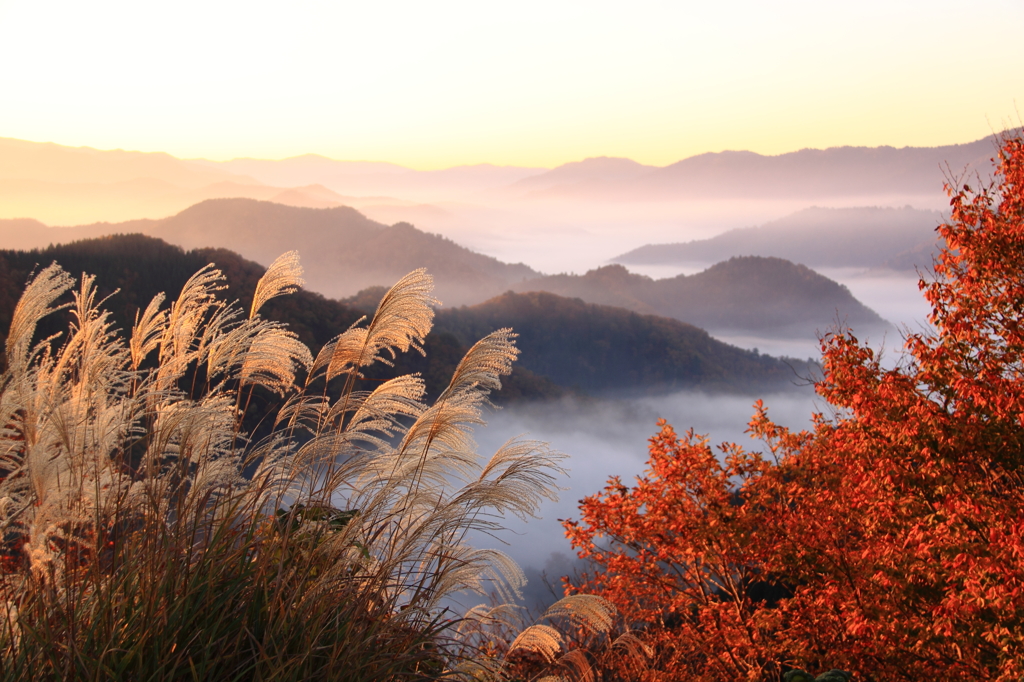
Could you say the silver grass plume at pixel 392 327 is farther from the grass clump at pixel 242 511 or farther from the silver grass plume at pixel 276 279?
the silver grass plume at pixel 276 279

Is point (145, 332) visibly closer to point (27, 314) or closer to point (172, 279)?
point (27, 314)

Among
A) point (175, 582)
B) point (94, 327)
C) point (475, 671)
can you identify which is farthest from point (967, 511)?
point (94, 327)

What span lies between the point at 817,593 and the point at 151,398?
6937 mm

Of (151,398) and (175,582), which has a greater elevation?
(151,398)

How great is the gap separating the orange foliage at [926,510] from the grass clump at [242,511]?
4121 mm

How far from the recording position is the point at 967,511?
190 inches

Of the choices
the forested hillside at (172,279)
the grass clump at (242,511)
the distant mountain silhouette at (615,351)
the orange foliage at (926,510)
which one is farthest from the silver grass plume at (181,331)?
the distant mountain silhouette at (615,351)

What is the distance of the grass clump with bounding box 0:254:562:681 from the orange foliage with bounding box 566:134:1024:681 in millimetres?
4121

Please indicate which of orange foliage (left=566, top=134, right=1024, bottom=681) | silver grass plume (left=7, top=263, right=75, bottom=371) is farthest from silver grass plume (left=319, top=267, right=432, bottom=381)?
orange foliage (left=566, top=134, right=1024, bottom=681)

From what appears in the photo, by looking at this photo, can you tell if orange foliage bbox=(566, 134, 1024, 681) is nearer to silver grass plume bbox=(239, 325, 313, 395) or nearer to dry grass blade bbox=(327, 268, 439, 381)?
dry grass blade bbox=(327, 268, 439, 381)

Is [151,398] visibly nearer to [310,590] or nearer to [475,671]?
[310,590]

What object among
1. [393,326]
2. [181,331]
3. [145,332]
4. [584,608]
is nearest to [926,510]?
[584,608]

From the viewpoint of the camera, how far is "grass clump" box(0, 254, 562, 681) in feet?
6.56

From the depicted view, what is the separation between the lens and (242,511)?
2.57 metres
